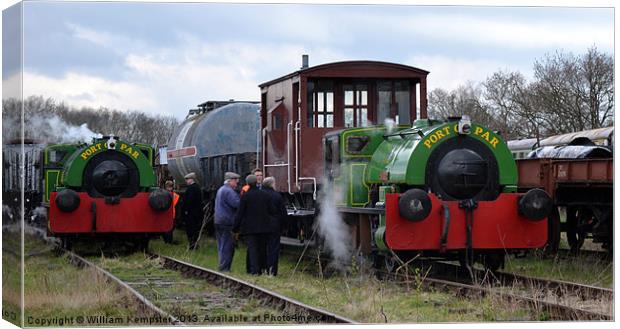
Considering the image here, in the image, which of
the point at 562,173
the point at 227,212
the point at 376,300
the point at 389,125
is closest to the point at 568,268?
the point at 562,173

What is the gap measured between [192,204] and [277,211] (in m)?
5.16

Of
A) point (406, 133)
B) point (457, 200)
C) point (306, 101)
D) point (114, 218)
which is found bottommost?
point (114, 218)

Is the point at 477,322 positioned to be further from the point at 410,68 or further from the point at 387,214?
the point at 410,68

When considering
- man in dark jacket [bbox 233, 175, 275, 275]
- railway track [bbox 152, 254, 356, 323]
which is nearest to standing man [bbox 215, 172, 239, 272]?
railway track [bbox 152, 254, 356, 323]

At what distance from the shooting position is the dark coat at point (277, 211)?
14.1m

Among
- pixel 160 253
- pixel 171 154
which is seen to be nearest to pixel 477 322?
pixel 160 253

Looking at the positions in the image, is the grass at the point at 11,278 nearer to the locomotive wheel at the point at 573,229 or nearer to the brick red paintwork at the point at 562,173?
the brick red paintwork at the point at 562,173

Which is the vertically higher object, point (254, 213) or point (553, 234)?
point (254, 213)

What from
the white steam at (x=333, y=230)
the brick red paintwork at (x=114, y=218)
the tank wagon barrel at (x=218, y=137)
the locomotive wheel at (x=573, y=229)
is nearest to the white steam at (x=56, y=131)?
the brick red paintwork at (x=114, y=218)

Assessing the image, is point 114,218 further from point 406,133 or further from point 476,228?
point 476,228

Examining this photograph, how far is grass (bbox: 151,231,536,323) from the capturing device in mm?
10625

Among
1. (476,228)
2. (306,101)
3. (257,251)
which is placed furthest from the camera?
(306,101)

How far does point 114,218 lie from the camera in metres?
17.6

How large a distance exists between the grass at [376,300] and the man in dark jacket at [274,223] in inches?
9.6
